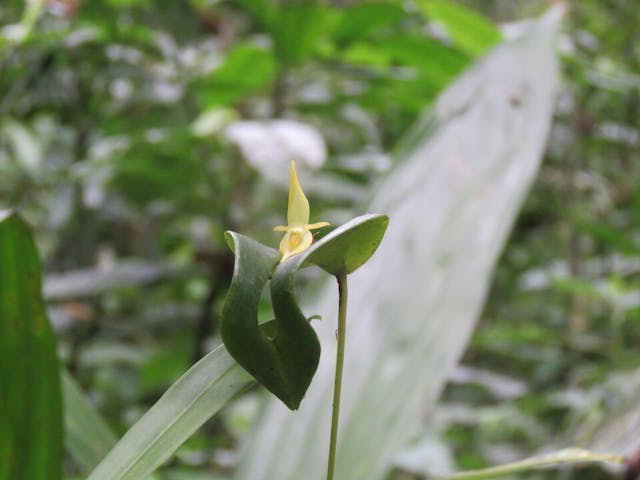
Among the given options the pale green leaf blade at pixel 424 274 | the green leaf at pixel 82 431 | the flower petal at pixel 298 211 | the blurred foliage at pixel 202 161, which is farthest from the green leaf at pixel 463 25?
the flower petal at pixel 298 211

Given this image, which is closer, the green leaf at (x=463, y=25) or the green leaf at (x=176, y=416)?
the green leaf at (x=176, y=416)

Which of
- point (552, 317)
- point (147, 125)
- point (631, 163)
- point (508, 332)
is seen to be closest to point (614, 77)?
point (508, 332)

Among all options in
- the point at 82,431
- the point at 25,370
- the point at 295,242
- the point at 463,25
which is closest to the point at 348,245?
the point at 295,242

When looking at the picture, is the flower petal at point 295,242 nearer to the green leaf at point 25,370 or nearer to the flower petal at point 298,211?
the flower petal at point 298,211

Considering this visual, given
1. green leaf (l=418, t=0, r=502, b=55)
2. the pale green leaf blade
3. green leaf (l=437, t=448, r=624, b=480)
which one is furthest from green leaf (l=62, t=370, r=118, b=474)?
green leaf (l=418, t=0, r=502, b=55)

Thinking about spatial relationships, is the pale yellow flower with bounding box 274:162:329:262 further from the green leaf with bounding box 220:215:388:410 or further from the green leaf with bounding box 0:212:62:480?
the green leaf with bounding box 0:212:62:480
